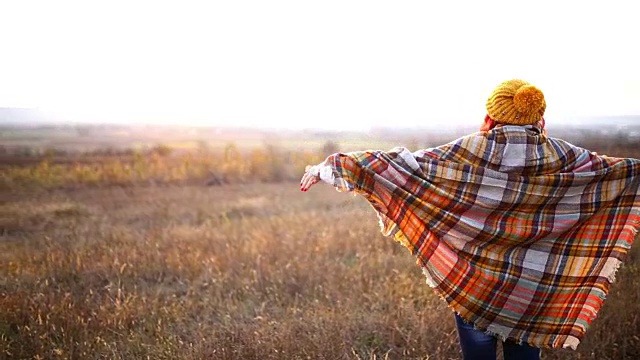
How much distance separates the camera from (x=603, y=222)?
2586mm

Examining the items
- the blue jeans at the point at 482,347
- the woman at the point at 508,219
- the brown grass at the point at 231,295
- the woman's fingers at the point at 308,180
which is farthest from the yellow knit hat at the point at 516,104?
the brown grass at the point at 231,295

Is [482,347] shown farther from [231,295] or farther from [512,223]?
[231,295]

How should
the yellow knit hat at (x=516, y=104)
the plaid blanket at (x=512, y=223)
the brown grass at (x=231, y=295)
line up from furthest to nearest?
the brown grass at (x=231, y=295), the plaid blanket at (x=512, y=223), the yellow knit hat at (x=516, y=104)

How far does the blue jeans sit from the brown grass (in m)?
0.62

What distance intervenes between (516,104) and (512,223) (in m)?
0.61

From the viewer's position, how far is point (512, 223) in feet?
8.13

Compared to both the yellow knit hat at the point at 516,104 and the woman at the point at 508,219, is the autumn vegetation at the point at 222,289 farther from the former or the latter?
the yellow knit hat at the point at 516,104

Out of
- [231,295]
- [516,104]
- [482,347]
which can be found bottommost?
[231,295]

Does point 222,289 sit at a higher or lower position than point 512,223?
lower

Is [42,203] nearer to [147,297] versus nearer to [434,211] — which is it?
[147,297]

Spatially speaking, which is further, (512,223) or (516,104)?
(512,223)

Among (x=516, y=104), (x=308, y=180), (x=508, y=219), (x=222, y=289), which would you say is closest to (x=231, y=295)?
(x=222, y=289)

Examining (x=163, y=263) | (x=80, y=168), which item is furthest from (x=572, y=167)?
(x=80, y=168)

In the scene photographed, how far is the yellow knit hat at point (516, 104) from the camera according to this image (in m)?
2.31
